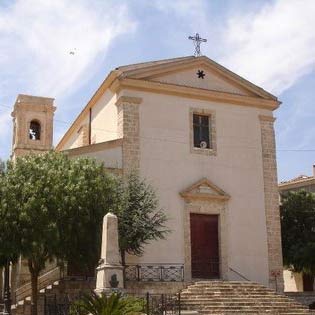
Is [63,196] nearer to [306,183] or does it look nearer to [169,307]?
[169,307]

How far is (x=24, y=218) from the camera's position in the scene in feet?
56.1

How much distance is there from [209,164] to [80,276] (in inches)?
275

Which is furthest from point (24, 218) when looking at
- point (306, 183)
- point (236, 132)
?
point (306, 183)

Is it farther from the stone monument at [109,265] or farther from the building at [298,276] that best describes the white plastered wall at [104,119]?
the building at [298,276]

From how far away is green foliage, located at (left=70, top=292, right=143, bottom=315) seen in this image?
1253cm

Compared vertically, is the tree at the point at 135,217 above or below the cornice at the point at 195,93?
below

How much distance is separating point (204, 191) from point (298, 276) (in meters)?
11.2

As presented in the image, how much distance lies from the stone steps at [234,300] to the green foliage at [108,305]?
5904 mm

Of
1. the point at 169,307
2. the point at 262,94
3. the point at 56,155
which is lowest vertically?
the point at 169,307

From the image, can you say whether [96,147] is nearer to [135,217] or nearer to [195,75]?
[135,217]

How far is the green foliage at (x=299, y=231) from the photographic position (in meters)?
25.2

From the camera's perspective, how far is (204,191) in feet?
76.9

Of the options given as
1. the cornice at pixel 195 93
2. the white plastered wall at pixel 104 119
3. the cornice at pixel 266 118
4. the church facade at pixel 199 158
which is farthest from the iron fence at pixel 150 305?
the cornice at pixel 266 118

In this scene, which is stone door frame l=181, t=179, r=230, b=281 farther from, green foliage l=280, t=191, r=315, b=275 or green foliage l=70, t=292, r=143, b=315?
green foliage l=70, t=292, r=143, b=315
